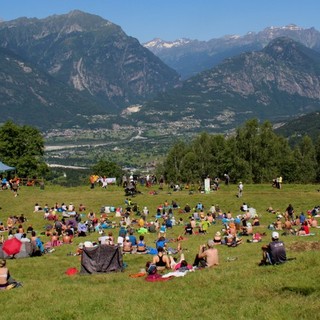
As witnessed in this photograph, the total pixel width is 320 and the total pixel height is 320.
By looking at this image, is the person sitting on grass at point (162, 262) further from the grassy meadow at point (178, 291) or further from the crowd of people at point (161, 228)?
the grassy meadow at point (178, 291)

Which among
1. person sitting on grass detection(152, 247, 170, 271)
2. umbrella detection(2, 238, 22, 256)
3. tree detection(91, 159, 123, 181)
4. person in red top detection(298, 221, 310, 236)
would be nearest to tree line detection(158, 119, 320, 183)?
tree detection(91, 159, 123, 181)

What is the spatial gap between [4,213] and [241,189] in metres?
25.2

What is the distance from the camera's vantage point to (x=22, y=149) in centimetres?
9175

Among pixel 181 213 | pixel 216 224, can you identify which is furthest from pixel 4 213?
pixel 216 224

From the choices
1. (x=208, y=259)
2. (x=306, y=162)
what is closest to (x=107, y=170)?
(x=306, y=162)

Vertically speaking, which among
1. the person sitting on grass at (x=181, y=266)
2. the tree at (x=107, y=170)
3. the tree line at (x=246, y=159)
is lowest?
the tree at (x=107, y=170)

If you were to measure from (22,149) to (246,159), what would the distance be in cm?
4046

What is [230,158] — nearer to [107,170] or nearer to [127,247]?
[107,170]

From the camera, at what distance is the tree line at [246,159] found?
92.8m

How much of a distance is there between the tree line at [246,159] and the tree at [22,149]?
27717 mm

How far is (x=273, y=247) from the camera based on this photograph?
74.0 feet

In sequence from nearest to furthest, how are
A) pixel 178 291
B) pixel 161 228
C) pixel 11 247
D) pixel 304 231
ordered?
pixel 178 291 < pixel 11 247 < pixel 304 231 < pixel 161 228

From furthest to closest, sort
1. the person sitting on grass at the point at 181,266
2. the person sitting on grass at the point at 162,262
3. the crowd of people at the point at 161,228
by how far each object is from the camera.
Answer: the crowd of people at the point at 161,228 → the person sitting on grass at the point at 162,262 → the person sitting on grass at the point at 181,266

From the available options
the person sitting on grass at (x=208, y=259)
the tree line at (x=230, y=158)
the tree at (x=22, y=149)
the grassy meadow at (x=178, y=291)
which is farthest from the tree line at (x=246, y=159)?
the person sitting on grass at (x=208, y=259)
